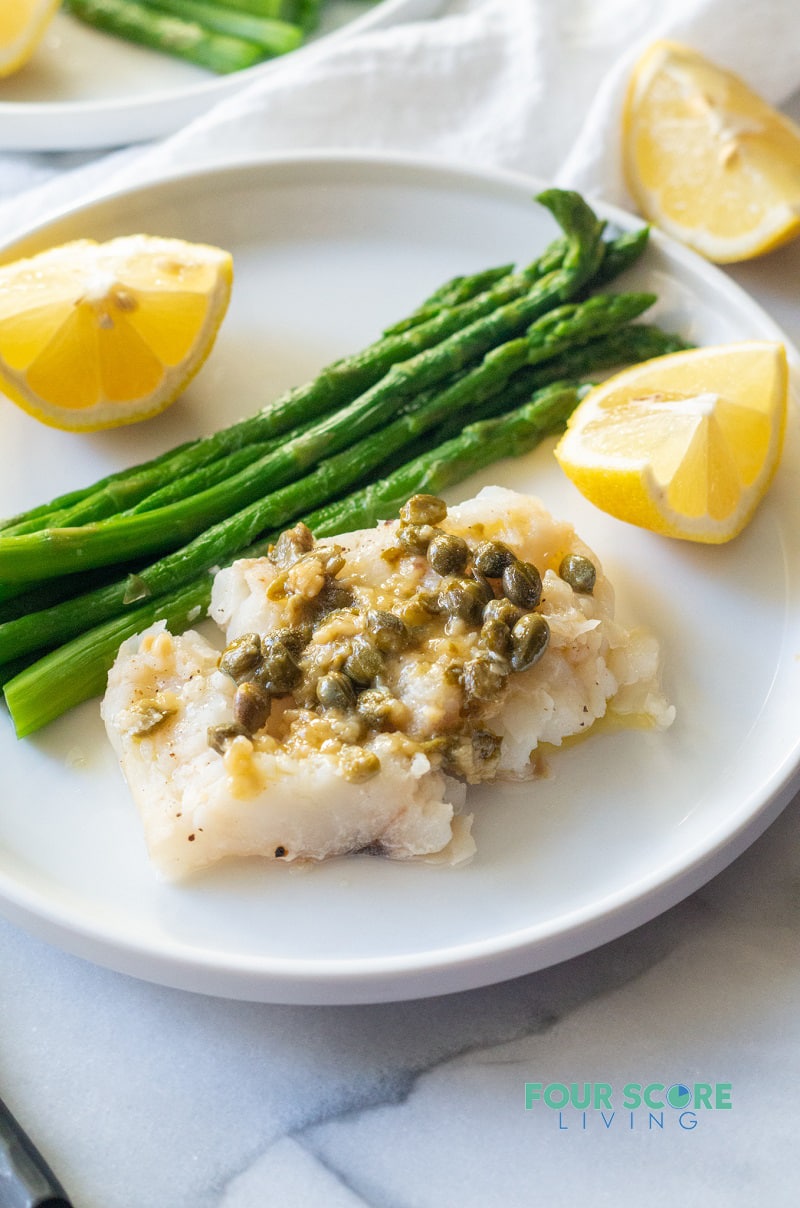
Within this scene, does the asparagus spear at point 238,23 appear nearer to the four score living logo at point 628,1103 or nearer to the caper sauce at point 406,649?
the caper sauce at point 406,649

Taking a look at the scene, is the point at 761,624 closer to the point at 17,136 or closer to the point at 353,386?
the point at 353,386

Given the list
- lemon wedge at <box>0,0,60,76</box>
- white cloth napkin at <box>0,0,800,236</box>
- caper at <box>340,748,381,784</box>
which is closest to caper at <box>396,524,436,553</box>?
caper at <box>340,748,381,784</box>

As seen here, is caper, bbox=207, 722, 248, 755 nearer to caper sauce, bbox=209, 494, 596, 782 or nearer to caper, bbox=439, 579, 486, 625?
caper sauce, bbox=209, 494, 596, 782

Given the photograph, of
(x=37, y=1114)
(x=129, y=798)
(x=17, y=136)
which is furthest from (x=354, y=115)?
(x=37, y=1114)

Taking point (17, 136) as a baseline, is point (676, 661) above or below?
below

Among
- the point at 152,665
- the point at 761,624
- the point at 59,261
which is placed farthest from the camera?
the point at 59,261

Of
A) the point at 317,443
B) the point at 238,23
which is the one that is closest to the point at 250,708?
the point at 317,443
